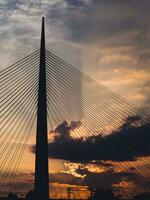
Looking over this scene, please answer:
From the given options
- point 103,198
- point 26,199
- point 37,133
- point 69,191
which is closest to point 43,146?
point 37,133

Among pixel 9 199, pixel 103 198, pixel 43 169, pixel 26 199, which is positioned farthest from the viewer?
pixel 103 198

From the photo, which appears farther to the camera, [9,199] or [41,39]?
[9,199]

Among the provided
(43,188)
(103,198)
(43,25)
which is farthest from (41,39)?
(103,198)

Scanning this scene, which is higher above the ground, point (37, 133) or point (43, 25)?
point (43, 25)

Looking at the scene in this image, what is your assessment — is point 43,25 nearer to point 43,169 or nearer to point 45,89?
point 45,89

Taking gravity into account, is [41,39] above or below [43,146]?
above

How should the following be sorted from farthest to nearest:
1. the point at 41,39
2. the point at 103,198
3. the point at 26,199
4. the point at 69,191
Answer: the point at 103,198 < the point at 26,199 < the point at 69,191 < the point at 41,39

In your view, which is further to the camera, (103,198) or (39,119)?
(103,198)

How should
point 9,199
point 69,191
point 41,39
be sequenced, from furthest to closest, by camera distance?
point 9,199, point 69,191, point 41,39

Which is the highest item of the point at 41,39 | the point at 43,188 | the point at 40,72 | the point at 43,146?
the point at 41,39

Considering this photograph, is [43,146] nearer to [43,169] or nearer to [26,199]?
[43,169]
